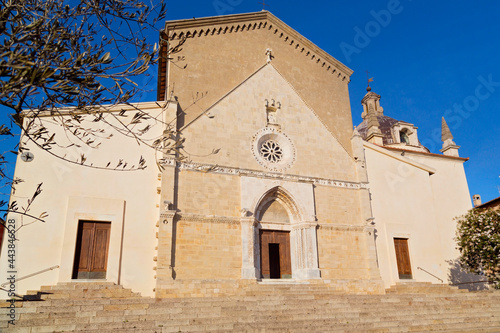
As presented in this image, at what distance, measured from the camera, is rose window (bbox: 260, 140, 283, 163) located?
1664 centimetres

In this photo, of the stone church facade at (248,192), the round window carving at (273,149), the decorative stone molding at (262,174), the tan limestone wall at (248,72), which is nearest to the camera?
the stone church facade at (248,192)

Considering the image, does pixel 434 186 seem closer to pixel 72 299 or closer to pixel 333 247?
pixel 333 247

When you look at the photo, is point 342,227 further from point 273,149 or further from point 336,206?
point 273,149

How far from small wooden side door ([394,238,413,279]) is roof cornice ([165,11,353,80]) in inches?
329

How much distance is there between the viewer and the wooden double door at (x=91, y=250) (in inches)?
495

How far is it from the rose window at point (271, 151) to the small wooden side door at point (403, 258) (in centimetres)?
650

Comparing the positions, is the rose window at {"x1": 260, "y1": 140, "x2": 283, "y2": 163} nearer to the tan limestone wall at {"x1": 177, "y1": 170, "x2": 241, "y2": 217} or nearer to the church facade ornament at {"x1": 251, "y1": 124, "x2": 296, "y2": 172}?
the church facade ornament at {"x1": 251, "y1": 124, "x2": 296, "y2": 172}

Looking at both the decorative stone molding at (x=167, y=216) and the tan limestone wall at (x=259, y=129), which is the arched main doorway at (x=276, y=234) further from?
the decorative stone molding at (x=167, y=216)

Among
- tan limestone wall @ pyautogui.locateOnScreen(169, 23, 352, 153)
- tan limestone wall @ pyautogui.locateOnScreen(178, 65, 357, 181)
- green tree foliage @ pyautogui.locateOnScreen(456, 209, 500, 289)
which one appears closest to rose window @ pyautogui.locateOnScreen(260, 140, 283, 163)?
tan limestone wall @ pyautogui.locateOnScreen(178, 65, 357, 181)

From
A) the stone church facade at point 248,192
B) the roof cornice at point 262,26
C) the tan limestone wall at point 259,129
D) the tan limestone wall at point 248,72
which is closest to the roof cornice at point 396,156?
the stone church facade at point 248,192

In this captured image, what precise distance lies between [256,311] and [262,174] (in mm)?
5947

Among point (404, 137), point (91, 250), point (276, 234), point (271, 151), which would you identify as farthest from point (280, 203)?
point (404, 137)

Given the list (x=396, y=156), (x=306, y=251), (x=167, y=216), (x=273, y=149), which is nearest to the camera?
(x=167, y=216)

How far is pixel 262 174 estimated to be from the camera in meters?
16.1
